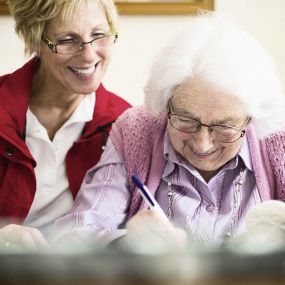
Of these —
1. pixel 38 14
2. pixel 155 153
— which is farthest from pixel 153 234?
pixel 38 14

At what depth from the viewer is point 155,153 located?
1286mm

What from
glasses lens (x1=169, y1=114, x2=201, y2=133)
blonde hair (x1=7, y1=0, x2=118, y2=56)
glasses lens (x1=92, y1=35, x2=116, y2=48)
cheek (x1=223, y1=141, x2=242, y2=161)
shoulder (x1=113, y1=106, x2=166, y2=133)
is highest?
blonde hair (x1=7, y1=0, x2=118, y2=56)

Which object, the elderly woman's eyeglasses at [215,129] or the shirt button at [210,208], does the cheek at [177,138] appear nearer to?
the elderly woman's eyeglasses at [215,129]

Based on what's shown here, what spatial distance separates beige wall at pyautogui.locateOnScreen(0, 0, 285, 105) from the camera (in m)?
2.24

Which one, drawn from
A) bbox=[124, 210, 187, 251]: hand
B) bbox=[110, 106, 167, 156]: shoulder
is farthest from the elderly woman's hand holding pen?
bbox=[110, 106, 167, 156]: shoulder

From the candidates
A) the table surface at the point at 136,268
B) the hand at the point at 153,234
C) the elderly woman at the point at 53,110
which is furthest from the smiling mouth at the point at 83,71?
the table surface at the point at 136,268

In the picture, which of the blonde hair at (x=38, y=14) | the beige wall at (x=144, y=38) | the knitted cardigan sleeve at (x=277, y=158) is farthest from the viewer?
the beige wall at (x=144, y=38)

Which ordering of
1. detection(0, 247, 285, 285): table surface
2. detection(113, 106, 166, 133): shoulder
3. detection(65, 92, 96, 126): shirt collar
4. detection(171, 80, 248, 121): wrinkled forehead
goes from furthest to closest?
detection(65, 92, 96, 126): shirt collar < detection(113, 106, 166, 133): shoulder < detection(171, 80, 248, 121): wrinkled forehead < detection(0, 247, 285, 285): table surface

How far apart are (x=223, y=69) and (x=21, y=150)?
0.66 meters

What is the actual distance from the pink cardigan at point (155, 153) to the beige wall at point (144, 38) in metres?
0.95

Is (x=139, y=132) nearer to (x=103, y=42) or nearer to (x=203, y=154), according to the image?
(x=203, y=154)

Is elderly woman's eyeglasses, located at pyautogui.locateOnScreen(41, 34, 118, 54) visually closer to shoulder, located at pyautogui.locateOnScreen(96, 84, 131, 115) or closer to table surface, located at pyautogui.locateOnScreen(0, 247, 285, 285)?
shoulder, located at pyautogui.locateOnScreen(96, 84, 131, 115)

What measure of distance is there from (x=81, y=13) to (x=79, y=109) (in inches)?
11.9

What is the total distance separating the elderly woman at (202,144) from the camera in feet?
3.72
